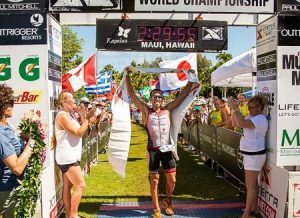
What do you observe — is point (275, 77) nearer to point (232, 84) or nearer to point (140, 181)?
point (140, 181)

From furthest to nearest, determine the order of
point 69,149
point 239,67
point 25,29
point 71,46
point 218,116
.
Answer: point 71,46, point 218,116, point 239,67, point 25,29, point 69,149

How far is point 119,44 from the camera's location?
731 centimetres

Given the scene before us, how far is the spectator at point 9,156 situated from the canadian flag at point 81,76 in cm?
747

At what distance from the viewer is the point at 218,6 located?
6.34 meters

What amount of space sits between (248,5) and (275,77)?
1.16 meters

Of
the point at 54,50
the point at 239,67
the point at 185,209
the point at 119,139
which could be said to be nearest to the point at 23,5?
the point at 54,50

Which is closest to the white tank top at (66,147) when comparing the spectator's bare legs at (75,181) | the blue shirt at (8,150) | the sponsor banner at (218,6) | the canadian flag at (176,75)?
the spectator's bare legs at (75,181)

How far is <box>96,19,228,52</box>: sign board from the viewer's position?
725 cm

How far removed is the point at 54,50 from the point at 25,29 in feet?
2.11

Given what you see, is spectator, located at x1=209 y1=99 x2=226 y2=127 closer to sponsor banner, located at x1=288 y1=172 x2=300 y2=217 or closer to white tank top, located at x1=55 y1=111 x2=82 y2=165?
sponsor banner, located at x1=288 y1=172 x2=300 y2=217

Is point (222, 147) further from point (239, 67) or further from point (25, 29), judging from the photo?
point (25, 29)

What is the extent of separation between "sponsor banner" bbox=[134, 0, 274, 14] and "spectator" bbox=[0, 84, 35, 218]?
304cm

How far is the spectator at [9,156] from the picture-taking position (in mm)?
3932

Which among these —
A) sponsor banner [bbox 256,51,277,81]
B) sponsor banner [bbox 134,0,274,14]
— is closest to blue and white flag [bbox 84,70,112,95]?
sponsor banner [bbox 256,51,277,81]
